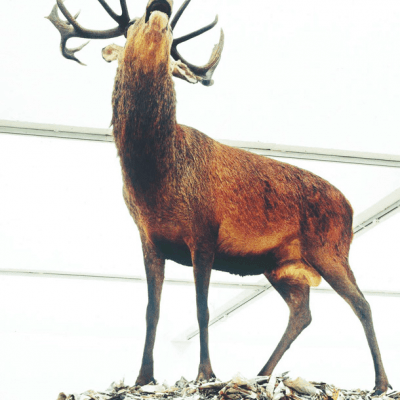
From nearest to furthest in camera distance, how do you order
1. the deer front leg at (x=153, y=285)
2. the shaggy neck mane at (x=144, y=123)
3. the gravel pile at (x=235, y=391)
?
the gravel pile at (x=235, y=391) < the shaggy neck mane at (x=144, y=123) < the deer front leg at (x=153, y=285)

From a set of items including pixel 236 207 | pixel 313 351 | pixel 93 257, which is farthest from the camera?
pixel 313 351

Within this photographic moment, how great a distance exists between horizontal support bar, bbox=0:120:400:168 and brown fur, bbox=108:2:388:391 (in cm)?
114

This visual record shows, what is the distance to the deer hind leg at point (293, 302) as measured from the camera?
252 cm

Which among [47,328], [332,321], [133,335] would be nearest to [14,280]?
[47,328]

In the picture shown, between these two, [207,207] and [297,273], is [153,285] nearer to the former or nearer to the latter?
[207,207]

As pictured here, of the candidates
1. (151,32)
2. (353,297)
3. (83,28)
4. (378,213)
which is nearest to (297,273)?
(353,297)

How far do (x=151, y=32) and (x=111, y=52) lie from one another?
30 cm

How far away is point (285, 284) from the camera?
2.55 meters

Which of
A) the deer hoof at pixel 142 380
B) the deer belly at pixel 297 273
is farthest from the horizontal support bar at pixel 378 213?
the deer hoof at pixel 142 380

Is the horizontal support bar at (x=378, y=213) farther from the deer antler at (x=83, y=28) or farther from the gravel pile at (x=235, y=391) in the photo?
the deer antler at (x=83, y=28)

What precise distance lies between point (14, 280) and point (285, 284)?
119 inches

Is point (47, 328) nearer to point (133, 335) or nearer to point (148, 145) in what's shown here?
point (133, 335)

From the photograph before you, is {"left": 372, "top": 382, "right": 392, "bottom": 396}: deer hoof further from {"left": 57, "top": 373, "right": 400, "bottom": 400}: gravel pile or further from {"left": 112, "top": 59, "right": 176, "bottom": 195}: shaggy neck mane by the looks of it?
{"left": 112, "top": 59, "right": 176, "bottom": 195}: shaggy neck mane

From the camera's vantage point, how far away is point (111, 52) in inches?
90.0
